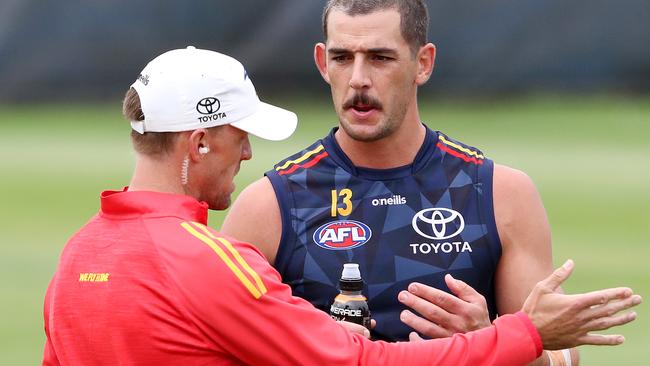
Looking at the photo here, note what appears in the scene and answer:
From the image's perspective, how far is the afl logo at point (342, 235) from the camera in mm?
5176

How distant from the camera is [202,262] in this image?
13.3ft

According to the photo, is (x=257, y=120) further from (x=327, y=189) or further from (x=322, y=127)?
(x=322, y=127)

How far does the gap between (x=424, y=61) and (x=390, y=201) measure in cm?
61

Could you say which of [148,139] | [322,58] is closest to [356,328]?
[148,139]

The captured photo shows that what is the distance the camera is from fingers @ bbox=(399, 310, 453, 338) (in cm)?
472

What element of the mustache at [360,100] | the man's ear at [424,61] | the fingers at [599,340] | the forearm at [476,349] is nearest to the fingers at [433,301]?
the forearm at [476,349]

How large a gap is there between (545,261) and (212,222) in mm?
5898

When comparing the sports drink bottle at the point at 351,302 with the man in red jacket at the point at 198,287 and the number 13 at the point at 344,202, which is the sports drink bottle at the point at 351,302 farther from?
the number 13 at the point at 344,202

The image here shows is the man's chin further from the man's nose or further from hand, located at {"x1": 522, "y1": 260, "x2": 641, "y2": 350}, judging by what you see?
hand, located at {"x1": 522, "y1": 260, "x2": 641, "y2": 350}

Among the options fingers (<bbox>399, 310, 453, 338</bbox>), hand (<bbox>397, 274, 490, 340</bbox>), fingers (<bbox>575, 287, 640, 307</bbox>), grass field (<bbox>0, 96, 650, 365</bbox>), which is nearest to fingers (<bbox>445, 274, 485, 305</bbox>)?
hand (<bbox>397, 274, 490, 340</bbox>)

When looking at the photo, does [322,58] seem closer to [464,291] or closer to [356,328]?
[464,291]

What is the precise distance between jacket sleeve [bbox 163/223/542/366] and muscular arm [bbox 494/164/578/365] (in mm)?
793

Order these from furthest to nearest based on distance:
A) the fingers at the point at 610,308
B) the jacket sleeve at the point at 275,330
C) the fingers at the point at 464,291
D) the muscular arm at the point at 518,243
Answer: the muscular arm at the point at 518,243 < the fingers at the point at 464,291 < the fingers at the point at 610,308 < the jacket sleeve at the point at 275,330

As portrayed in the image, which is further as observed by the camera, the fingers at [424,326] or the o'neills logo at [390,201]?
the o'neills logo at [390,201]
